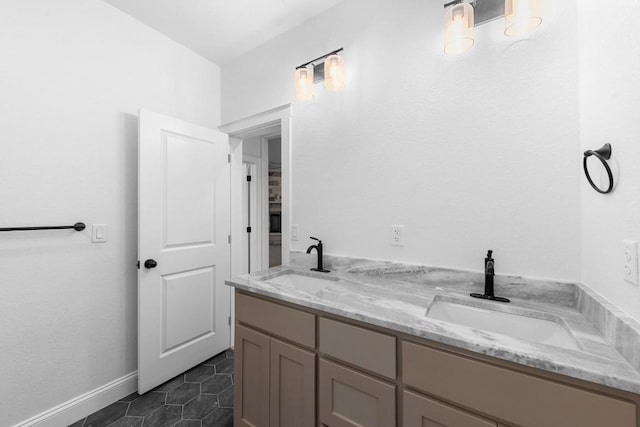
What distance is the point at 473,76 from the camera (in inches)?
52.1

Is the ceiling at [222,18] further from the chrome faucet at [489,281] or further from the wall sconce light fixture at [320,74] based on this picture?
the chrome faucet at [489,281]

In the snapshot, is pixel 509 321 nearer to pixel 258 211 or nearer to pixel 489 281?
pixel 489 281

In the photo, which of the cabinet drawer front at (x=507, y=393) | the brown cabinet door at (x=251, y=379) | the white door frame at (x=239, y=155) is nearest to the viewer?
the cabinet drawer front at (x=507, y=393)

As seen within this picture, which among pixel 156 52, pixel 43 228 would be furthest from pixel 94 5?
pixel 43 228

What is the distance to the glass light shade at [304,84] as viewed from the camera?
178 cm

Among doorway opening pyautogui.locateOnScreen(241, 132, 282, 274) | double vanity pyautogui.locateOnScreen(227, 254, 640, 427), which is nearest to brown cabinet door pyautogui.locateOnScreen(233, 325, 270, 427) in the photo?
double vanity pyautogui.locateOnScreen(227, 254, 640, 427)

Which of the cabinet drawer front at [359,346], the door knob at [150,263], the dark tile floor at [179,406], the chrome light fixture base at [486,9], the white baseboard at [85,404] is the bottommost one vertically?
the dark tile floor at [179,406]

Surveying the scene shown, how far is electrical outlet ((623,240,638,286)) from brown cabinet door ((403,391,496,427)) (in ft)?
1.89

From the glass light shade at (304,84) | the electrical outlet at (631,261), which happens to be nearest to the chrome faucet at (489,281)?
the electrical outlet at (631,261)

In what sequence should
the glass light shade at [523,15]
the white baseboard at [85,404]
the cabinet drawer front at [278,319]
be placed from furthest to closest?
the white baseboard at [85,404], the cabinet drawer front at [278,319], the glass light shade at [523,15]

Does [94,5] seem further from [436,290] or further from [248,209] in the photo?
[436,290]

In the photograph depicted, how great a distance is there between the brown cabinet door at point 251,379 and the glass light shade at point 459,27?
5.58 ft

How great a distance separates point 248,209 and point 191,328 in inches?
69.5

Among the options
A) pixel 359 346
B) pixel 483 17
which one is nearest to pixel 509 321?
pixel 359 346
